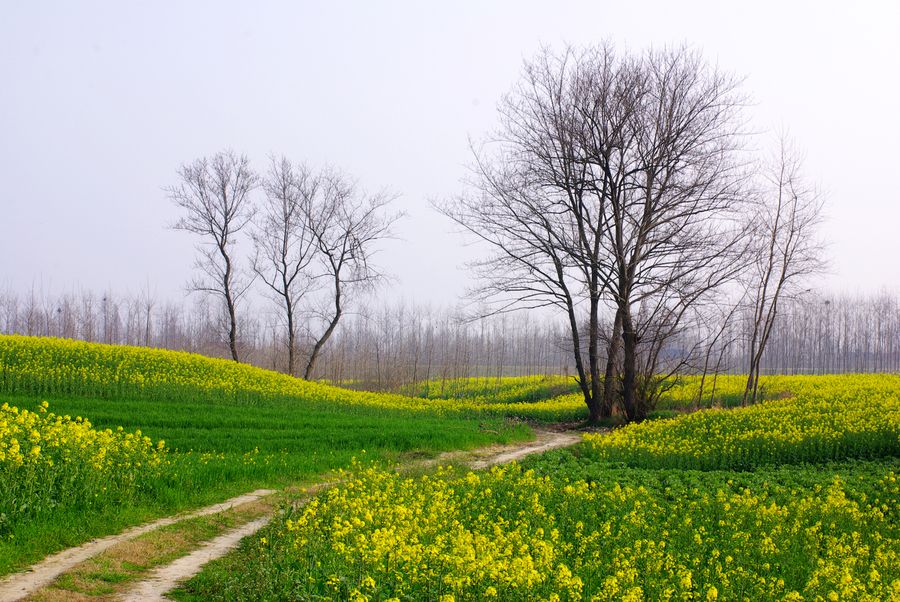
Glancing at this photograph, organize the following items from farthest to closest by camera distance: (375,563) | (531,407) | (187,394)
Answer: (531,407)
(187,394)
(375,563)

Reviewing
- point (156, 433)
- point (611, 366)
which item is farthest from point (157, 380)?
point (611, 366)

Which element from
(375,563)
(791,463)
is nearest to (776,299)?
(791,463)

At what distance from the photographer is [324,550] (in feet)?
25.0

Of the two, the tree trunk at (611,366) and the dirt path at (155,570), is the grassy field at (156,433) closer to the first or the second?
the dirt path at (155,570)

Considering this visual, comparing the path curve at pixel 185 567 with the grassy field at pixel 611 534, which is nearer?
the grassy field at pixel 611 534

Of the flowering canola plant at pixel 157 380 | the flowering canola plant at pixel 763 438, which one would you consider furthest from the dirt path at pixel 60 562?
the flowering canola plant at pixel 157 380

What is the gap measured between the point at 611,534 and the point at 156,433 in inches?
507

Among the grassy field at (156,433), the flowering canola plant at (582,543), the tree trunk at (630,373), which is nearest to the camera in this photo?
the flowering canola plant at (582,543)

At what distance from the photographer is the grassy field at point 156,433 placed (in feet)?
31.2

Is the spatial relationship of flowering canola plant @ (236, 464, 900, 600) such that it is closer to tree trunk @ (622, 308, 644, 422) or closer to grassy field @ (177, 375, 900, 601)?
grassy field @ (177, 375, 900, 601)

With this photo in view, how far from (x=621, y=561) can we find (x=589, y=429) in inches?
809

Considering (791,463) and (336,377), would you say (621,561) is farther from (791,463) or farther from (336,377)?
(336,377)

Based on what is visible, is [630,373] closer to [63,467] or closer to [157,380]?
[157,380]

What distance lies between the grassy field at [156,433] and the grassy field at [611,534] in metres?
2.60
